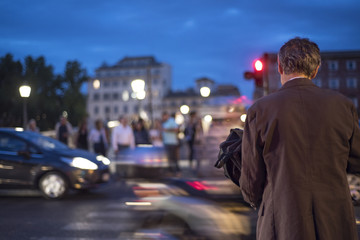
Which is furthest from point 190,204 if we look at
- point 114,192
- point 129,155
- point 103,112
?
point 103,112

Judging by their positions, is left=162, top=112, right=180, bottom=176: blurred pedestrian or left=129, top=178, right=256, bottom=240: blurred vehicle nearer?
left=129, top=178, right=256, bottom=240: blurred vehicle

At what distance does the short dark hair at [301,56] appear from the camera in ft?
7.76

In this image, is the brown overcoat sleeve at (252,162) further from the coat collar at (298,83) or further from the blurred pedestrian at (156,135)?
the blurred pedestrian at (156,135)

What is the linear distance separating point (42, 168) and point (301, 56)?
25.8ft

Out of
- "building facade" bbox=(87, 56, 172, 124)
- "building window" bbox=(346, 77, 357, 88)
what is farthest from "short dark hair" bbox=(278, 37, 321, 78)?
"building facade" bbox=(87, 56, 172, 124)

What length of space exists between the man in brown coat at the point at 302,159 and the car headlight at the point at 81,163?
7559 millimetres

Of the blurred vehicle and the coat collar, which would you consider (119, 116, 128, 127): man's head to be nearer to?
the blurred vehicle

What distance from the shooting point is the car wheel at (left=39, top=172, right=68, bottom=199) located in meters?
9.20

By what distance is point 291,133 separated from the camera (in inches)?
87.3

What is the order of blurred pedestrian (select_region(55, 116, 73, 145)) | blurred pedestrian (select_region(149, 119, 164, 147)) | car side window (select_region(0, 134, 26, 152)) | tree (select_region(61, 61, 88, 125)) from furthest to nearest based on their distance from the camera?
tree (select_region(61, 61, 88, 125)), blurred pedestrian (select_region(55, 116, 73, 145)), blurred pedestrian (select_region(149, 119, 164, 147)), car side window (select_region(0, 134, 26, 152))

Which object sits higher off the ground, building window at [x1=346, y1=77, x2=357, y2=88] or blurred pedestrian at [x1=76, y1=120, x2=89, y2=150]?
building window at [x1=346, y1=77, x2=357, y2=88]

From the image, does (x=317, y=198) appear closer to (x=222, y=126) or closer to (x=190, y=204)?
(x=190, y=204)

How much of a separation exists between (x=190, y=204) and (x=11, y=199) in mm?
5816

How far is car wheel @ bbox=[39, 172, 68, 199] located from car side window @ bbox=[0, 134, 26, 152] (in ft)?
2.89
